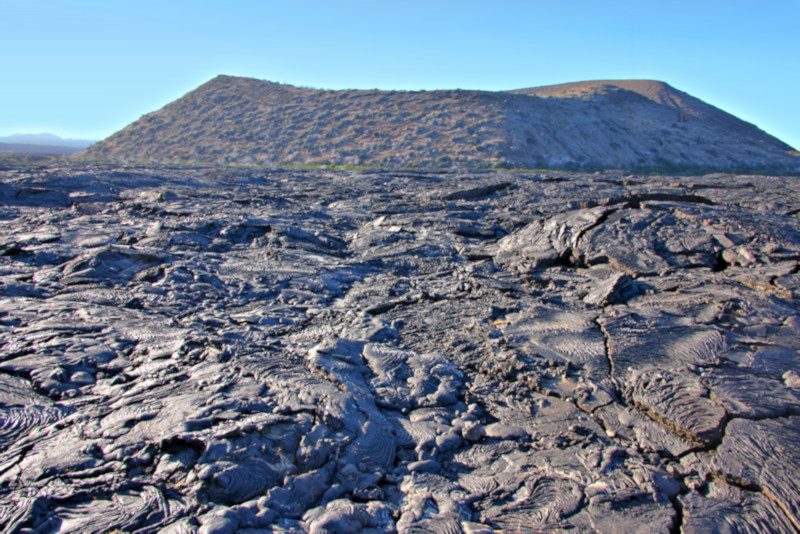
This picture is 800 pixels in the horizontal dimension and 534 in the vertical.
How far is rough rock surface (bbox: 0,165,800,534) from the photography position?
1.91 meters

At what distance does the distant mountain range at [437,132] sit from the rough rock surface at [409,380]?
1710 cm

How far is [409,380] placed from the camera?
2.93 m

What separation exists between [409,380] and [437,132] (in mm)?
24097

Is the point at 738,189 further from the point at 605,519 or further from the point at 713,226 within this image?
the point at 605,519

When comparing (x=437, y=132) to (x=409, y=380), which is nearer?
(x=409, y=380)

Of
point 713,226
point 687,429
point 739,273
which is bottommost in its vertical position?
point 687,429

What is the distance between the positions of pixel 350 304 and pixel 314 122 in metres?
26.0

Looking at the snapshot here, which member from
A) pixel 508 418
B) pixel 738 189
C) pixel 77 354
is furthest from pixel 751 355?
pixel 738 189

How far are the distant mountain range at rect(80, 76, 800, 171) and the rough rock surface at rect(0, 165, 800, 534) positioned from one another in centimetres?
1710

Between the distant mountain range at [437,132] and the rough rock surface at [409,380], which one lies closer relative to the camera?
the rough rock surface at [409,380]

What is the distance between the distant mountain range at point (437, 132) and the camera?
943 inches

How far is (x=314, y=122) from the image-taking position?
2789 cm

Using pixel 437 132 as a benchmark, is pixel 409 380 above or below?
below

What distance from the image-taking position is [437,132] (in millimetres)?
25344
